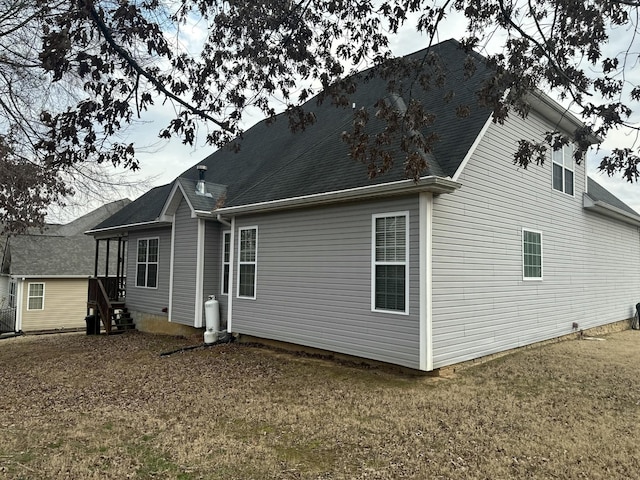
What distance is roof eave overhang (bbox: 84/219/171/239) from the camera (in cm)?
1328

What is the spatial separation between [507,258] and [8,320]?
26.6 m

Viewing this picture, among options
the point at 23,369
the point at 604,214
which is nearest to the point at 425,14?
the point at 23,369

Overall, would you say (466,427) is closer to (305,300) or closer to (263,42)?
(305,300)

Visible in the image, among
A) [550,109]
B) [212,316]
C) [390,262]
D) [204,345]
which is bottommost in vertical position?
[204,345]

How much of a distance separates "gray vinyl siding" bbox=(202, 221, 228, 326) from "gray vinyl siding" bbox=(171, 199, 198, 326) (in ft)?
0.94

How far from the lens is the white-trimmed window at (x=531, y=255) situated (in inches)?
381

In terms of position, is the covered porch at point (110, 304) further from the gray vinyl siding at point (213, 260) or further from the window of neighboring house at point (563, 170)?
the window of neighboring house at point (563, 170)

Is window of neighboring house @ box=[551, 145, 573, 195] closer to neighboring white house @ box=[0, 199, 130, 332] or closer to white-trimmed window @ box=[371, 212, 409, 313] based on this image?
white-trimmed window @ box=[371, 212, 409, 313]

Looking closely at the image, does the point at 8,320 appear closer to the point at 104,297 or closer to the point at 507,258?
the point at 104,297

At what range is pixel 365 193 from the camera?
786 centimetres

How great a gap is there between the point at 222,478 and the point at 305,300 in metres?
5.37

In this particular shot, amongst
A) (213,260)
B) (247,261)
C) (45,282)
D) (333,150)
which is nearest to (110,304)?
(213,260)

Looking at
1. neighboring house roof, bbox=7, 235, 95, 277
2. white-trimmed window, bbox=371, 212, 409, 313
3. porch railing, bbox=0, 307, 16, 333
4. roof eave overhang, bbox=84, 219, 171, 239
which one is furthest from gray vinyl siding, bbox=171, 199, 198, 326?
porch railing, bbox=0, 307, 16, 333

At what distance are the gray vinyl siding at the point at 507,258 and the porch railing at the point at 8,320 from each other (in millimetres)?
24784
